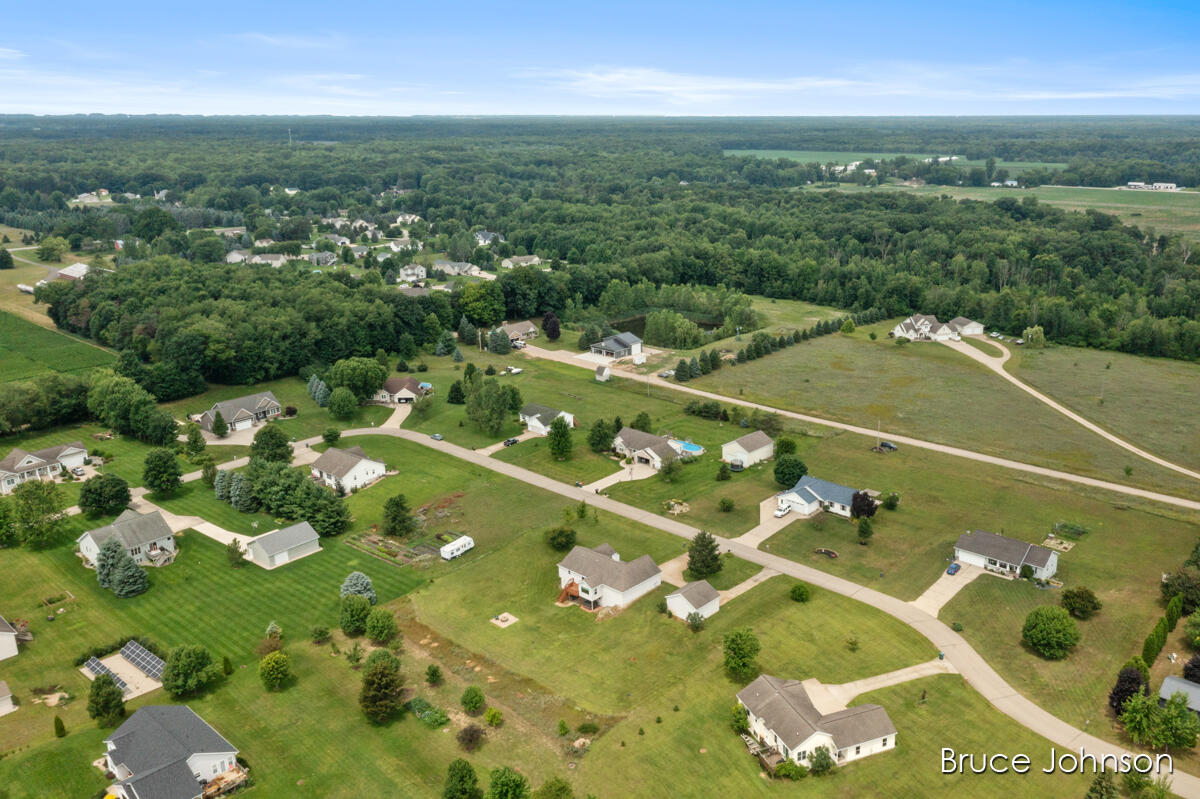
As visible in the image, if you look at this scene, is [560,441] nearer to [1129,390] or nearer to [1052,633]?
[1052,633]

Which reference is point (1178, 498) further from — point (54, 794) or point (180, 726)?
point (54, 794)

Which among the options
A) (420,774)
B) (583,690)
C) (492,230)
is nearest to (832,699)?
(583,690)

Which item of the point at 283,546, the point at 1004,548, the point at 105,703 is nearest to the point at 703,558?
the point at 1004,548

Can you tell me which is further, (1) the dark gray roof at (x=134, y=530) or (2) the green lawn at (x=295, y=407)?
(2) the green lawn at (x=295, y=407)

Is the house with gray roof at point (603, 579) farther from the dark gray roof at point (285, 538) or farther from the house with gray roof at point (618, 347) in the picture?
the house with gray roof at point (618, 347)

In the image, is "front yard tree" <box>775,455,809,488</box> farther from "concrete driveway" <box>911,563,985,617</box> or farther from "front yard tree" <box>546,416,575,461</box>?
"front yard tree" <box>546,416,575,461</box>

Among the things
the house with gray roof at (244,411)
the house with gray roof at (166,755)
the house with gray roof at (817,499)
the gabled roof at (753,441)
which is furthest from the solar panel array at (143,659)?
the gabled roof at (753,441)

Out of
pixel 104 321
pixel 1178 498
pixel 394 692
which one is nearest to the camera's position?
pixel 394 692
